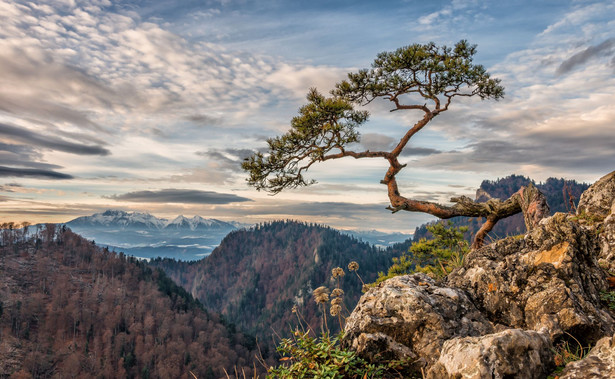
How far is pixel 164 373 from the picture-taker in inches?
6757

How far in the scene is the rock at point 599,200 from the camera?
1124 centimetres

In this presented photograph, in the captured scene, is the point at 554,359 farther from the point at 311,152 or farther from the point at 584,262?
the point at 311,152

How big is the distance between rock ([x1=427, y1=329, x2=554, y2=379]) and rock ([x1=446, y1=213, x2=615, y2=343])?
1.46 metres

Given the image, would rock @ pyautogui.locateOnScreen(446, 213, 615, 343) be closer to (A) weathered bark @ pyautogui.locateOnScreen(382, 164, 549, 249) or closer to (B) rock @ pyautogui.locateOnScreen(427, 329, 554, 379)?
(B) rock @ pyautogui.locateOnScreen(427, 329, 554, 379)

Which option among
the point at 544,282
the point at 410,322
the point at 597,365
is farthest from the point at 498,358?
the point at 544,282

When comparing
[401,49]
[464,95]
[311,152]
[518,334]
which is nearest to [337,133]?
[311,152]

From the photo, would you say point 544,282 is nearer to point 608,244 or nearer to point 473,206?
point 608,244

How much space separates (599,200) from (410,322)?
32.4 feet

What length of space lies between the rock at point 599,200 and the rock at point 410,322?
797 cm

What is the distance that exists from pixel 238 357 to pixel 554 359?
678ft

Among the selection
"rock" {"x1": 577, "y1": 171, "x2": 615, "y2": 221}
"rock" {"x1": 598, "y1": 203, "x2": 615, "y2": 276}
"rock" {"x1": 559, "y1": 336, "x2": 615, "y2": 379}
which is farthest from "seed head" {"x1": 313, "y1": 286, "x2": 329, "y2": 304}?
"rock" {"x1": 577, "y1": 171, "x2": 615, "y2": 221}

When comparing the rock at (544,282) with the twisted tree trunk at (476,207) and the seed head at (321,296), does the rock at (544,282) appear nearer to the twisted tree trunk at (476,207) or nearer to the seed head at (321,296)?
the seed head at (321,296)

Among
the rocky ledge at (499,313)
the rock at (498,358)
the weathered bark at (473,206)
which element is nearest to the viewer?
the rock at (498,358)

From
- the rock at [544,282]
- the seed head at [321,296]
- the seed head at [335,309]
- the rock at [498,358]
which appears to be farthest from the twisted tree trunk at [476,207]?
the rock at [498,358]
